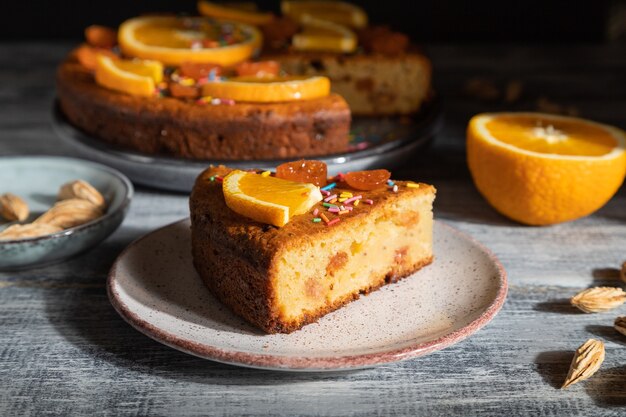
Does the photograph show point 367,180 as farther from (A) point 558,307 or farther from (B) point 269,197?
(A) point 558,307

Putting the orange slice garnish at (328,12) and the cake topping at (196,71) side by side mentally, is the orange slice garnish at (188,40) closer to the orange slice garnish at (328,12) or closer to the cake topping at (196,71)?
the cake topping at (196,71)

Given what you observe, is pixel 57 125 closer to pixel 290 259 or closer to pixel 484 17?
pixel 290 259

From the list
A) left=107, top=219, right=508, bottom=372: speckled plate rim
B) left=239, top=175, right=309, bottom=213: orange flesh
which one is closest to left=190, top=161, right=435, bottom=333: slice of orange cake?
left=239, top=175, right=309, bottom=213: orange flesh

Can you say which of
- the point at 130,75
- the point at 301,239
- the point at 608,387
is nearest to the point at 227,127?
the point at 130,75

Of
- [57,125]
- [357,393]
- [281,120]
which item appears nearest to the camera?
[357,393]

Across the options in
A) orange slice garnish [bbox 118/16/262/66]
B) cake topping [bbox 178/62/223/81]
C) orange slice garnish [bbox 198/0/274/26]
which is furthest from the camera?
orange slice garnish [bbox 198/0/274/26]

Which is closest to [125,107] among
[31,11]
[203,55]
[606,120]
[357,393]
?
[203,55]

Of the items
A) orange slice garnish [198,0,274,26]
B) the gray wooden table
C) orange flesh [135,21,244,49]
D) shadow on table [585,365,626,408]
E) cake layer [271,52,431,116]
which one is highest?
orange slice garnish [198,0,274,26]

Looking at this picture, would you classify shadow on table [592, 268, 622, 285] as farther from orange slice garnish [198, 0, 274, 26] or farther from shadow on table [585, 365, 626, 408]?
orange slice garnish [198, 0, 274, 26]
